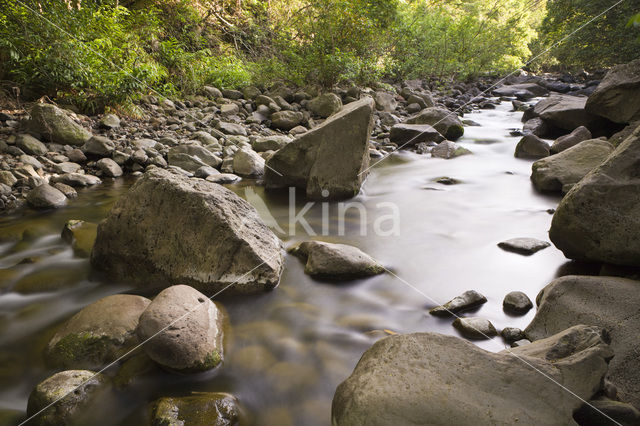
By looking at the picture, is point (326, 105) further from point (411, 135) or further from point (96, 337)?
→ point (96, 337)

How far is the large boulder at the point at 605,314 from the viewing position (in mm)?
1910

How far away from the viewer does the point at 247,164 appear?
20.7 ft

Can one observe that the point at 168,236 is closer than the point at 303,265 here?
Yes

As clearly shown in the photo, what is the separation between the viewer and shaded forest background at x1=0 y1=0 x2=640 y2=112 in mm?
6422

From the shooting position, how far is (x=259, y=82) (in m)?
11.0

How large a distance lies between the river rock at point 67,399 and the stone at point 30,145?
5029mm

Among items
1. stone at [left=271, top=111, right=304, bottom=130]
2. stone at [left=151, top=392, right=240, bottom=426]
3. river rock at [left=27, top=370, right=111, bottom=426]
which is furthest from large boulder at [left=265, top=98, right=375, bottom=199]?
river rock at [left=27, top=370, right=111, bottom=426]

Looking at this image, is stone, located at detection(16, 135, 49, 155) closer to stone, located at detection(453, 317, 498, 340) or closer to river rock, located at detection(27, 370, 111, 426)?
river rock, located at detection(27, 370, 111, 426)

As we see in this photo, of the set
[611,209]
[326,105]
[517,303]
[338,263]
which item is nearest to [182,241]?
[338,263]

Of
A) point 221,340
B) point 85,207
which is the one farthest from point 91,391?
point 85,207

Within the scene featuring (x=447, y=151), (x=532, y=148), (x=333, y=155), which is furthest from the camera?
(x=447, y=151)

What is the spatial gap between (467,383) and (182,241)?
91.2 inches

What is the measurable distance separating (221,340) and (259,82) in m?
9.77

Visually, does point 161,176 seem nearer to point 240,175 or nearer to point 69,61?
point 240,175
